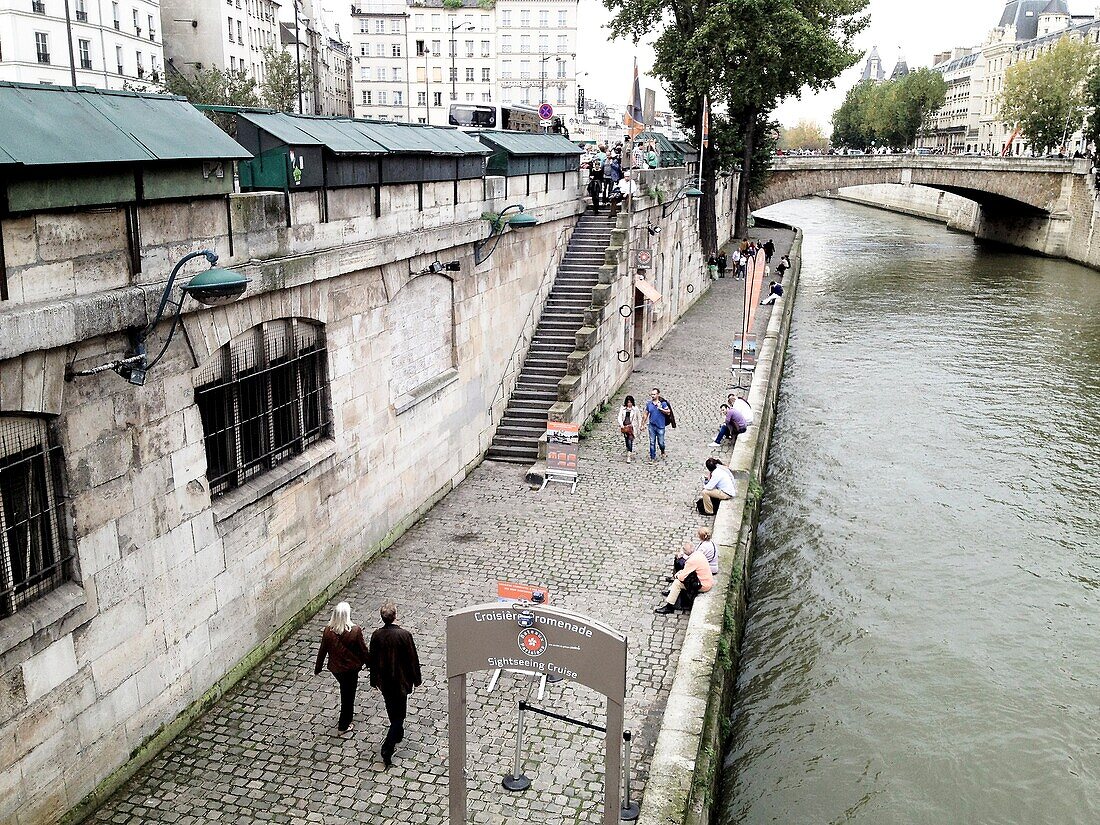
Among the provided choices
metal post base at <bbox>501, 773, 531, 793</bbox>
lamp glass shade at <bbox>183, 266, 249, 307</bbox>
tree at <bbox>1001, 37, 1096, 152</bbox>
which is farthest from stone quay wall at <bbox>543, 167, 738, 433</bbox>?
tree at <bbox>1001, 37, 1096, 152</bbox>

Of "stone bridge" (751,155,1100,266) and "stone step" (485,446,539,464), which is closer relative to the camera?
"stone step" (485,446,539,464)

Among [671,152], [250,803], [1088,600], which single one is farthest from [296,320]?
[671,152]

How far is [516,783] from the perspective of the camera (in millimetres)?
8188

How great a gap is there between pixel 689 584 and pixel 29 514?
6923 mm

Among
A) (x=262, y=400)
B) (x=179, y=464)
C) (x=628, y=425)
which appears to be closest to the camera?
(x=179, y=464)

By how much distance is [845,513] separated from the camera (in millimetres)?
16766

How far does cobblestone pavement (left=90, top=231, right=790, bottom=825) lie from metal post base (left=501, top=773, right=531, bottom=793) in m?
0.06

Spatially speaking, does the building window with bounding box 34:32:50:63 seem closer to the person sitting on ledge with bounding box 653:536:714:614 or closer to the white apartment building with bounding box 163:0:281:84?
the white apartment building with bounding box 163:0:281:84

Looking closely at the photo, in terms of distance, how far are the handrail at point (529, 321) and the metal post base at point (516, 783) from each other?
30.0ft

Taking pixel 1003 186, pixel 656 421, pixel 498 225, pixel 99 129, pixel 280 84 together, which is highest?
pixel 280 84

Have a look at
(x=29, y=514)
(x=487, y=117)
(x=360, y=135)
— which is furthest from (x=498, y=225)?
(x=487, y=117)

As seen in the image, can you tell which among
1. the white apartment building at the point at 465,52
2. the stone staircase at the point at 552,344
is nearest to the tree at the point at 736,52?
the stone staircase at the point at 552,344

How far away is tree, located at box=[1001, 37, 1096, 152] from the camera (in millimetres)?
61562

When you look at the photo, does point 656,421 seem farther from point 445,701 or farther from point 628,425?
point 445,701
